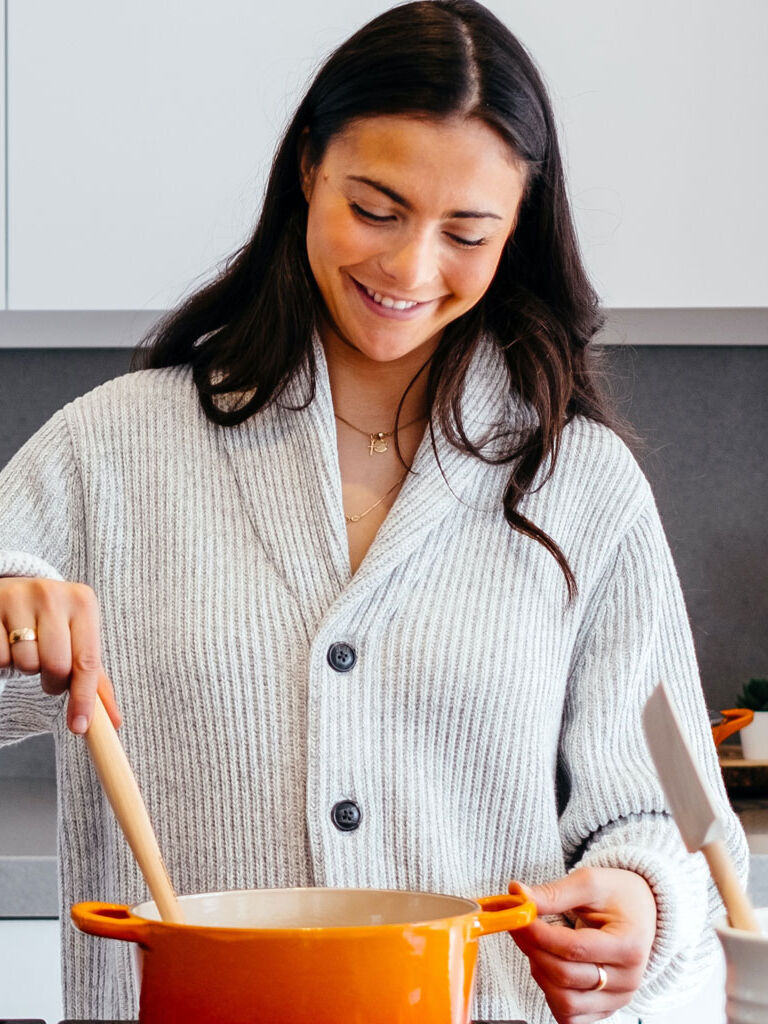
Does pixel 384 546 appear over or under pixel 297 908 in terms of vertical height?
over

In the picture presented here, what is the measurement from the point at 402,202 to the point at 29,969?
1.00 metres

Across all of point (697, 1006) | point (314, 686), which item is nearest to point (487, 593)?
point (314, 686)

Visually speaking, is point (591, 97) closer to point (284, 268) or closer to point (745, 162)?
point (745, 162)

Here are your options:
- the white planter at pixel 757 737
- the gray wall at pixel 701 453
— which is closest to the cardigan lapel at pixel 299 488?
the white planter at pixel 757 737

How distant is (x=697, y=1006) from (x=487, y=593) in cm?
74

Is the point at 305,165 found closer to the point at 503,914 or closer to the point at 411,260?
the point at 411,260

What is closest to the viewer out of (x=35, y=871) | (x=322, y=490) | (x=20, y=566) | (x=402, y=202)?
(x=20, y=566)

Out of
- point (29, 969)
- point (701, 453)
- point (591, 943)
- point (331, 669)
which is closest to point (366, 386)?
point (331, 669)

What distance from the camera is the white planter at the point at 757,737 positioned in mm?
1775

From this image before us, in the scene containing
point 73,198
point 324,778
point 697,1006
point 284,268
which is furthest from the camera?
point 73,198

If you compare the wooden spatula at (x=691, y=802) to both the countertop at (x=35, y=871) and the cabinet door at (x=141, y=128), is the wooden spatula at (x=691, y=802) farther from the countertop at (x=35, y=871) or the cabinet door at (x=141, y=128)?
the cabinet door at (x=141, y=128)

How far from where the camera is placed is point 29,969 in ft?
4.90

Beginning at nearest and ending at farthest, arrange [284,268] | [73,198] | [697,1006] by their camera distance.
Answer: [284,268]
[697,1006]
[73,198]

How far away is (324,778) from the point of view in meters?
0.92
